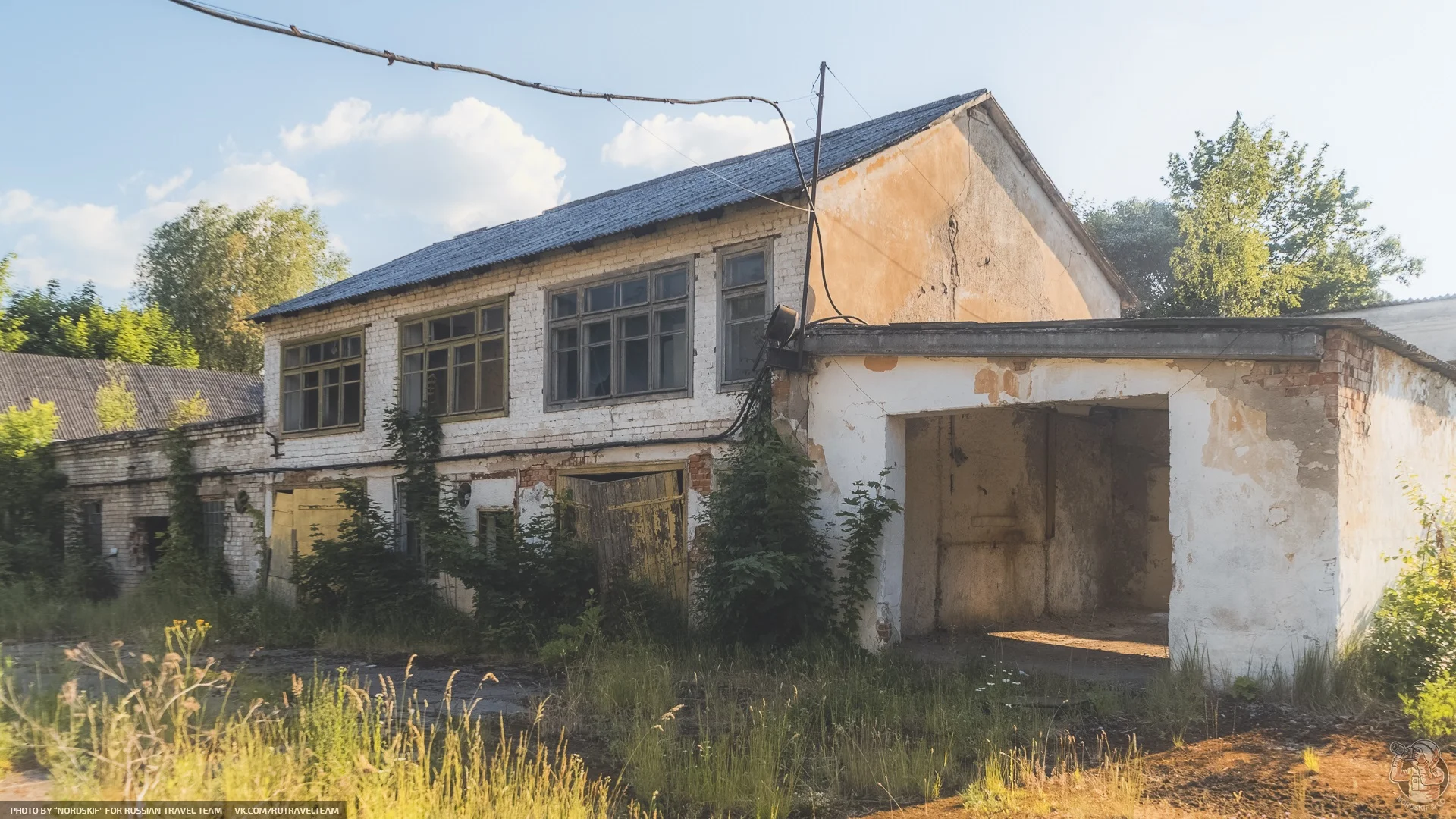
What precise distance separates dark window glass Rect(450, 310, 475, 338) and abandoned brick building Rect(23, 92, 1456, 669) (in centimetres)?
4

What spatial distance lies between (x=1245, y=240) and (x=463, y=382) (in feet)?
58.3

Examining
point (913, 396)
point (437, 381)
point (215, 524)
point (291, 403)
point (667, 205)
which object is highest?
point (667, 205)

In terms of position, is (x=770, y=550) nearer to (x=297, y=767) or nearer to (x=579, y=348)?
(x=579, y=348)

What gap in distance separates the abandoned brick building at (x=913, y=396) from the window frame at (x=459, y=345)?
0.04 meters

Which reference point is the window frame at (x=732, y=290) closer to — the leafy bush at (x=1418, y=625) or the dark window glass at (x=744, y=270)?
the dark window glass at (x=744, y=270)

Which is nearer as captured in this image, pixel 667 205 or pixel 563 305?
pixel 667 205

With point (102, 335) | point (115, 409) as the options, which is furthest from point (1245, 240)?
point (102, 335)

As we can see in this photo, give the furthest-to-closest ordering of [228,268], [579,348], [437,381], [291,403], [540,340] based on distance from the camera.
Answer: [228,268], [291,403], [437,381], [540,340], [579,348]

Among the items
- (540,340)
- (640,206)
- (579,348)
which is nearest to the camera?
(579,348)

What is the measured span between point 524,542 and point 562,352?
7.68ft

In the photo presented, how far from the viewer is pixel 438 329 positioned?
1387cm

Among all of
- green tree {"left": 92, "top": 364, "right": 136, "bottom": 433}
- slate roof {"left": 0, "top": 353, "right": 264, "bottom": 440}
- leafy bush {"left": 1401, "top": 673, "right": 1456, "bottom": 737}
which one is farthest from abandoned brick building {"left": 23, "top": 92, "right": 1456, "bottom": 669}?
slate roof {"left": 0, "top": 353, "right": 264, "bottom": 440}

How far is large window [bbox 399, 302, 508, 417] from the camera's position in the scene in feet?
43.0

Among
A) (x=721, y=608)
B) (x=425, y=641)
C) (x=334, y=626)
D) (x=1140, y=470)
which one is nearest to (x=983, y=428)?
(x=1140, y=470)
